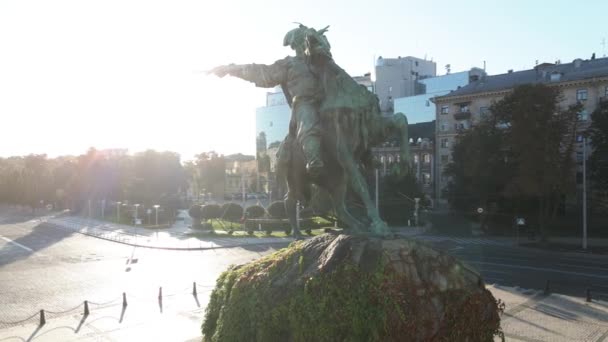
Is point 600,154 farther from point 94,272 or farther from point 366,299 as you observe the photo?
point 366,299

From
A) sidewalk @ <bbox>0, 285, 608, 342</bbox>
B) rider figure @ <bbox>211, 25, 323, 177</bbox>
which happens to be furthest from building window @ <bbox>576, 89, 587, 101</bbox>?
rider figure @ <bbox>211, 25, 323, 177</bbox>

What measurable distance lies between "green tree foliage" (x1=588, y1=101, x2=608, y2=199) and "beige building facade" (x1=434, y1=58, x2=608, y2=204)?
5665 millimetres

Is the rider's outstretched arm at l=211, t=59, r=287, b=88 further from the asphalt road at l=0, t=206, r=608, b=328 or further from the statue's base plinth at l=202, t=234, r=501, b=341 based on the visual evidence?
the asphalt road at l=0, t=206, r=608, b=328

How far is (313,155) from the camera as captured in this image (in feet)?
29.1

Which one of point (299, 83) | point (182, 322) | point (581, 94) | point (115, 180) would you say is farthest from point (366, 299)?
point (115, 180)

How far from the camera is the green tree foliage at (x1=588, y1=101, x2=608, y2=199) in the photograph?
149 feet

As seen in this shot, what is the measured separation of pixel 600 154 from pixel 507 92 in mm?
18485

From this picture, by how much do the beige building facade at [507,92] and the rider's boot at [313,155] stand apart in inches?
1864

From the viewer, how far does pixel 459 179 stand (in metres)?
53.7

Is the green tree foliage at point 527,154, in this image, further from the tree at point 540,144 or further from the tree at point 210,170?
the tree at point 210,170

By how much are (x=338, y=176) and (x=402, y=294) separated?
9.79 feet

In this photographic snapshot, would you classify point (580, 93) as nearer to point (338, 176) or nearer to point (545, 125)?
point (545, 125)

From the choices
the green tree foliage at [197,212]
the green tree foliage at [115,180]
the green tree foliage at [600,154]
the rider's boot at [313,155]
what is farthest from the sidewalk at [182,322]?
the green tree foliage at [115,180]

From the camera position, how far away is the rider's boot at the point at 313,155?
878 cm
